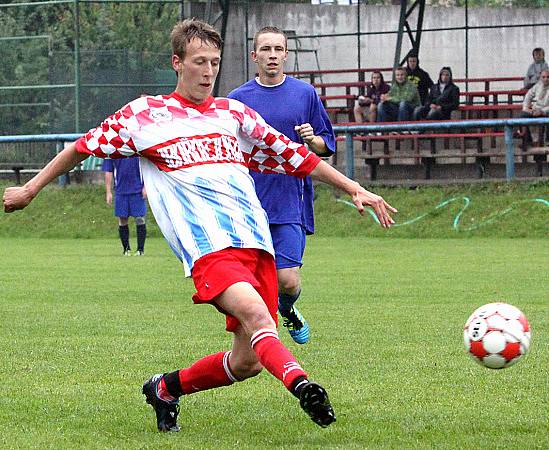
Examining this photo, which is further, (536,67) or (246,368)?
(536,67)

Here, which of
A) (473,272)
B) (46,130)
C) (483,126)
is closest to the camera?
(473,272)

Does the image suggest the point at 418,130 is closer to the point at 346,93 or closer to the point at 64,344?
the point at 346,93

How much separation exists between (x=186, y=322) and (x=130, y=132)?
462 cm

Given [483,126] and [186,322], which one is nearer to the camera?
[186,322]

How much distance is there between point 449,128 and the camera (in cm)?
2097

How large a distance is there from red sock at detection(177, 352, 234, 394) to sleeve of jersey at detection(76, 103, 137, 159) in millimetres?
1043

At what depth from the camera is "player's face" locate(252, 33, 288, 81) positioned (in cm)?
794

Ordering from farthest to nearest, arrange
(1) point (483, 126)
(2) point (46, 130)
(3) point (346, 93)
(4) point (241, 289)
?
(3) point (346, 93) → (2) point (46, 130) → (1) point (483, 126) → (4) point (241, 289)

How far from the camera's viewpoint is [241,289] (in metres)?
5.36

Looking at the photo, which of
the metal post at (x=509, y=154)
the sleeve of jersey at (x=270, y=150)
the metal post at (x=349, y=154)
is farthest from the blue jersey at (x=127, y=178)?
the sleeve of jersey at (x=270, y=150)

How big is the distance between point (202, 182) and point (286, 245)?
2.54m

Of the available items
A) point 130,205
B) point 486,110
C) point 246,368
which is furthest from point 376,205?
point 486,110

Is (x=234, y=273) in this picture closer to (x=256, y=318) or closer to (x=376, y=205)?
Result: (x=256, y=318)

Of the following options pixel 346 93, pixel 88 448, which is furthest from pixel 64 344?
pixel 346 93
